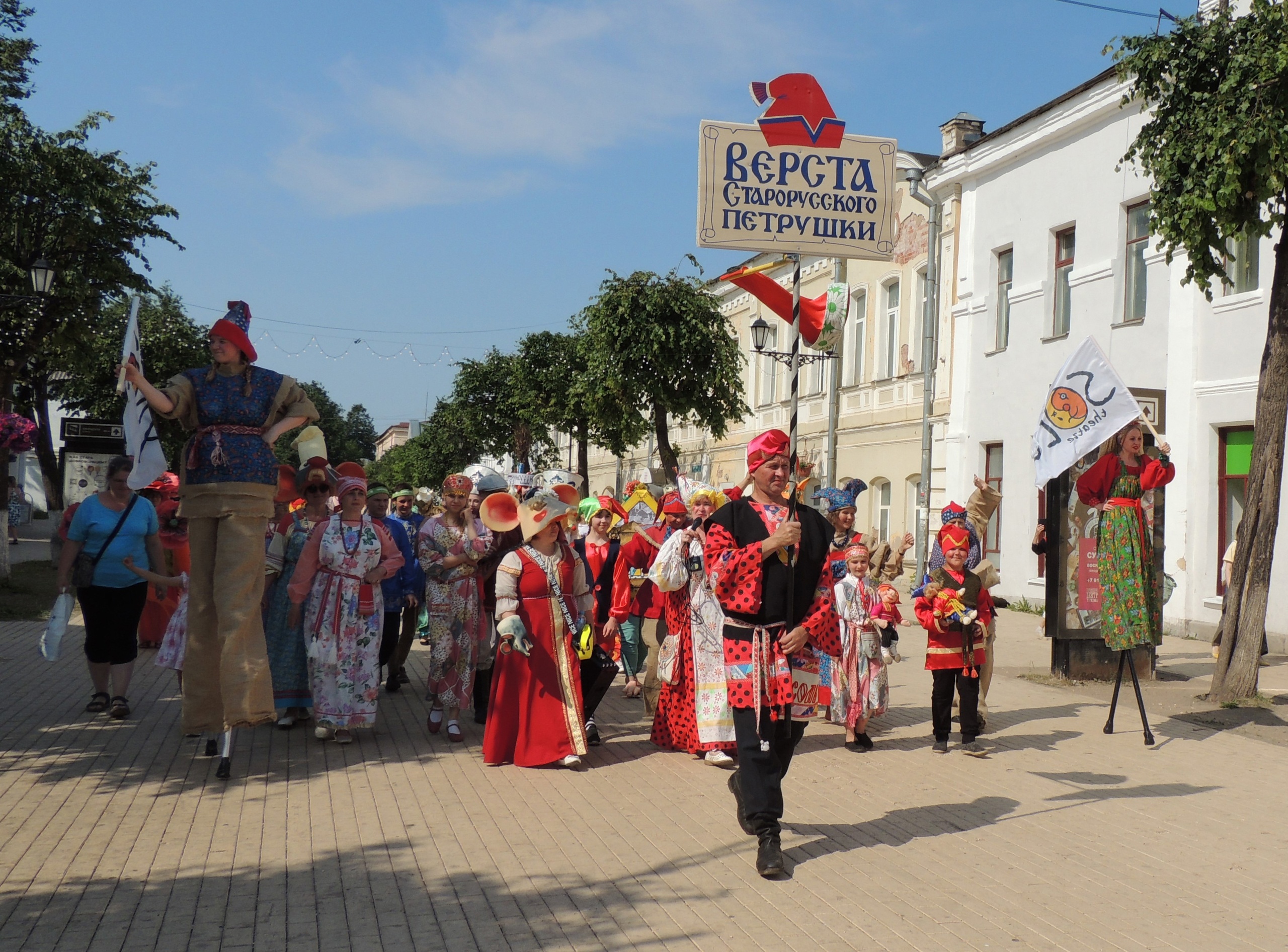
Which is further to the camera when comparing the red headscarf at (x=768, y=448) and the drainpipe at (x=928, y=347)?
the drainpipe at (x=928, y=347)

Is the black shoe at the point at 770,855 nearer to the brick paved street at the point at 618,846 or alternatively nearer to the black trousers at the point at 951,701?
the brick paved street at the point at 618,846

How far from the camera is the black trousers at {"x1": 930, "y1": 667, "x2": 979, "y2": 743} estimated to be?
27.7 ft

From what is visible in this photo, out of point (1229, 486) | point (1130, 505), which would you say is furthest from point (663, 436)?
point (1130, 505)

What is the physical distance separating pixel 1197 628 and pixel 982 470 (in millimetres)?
7084

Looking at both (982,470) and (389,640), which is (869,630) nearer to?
(389,640)

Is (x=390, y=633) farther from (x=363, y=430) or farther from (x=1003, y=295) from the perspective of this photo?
(x=363, y=430)

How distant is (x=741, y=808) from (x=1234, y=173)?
6873 millimetres

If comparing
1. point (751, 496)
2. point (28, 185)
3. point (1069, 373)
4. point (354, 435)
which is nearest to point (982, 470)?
point (1069, 373)

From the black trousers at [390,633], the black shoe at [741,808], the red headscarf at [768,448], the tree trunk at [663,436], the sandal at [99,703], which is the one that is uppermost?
the tree trunk at [663,436]

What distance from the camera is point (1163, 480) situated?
8.81 meters

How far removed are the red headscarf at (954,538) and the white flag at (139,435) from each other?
4956 millimetres

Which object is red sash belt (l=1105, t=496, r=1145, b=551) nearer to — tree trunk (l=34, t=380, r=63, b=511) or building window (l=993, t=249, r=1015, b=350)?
building window (l=993, t=249, r=1015, b=350)

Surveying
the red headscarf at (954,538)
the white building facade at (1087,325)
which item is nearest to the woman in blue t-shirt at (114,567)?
the red headscarf at (954,538)

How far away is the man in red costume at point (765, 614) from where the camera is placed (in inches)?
220
